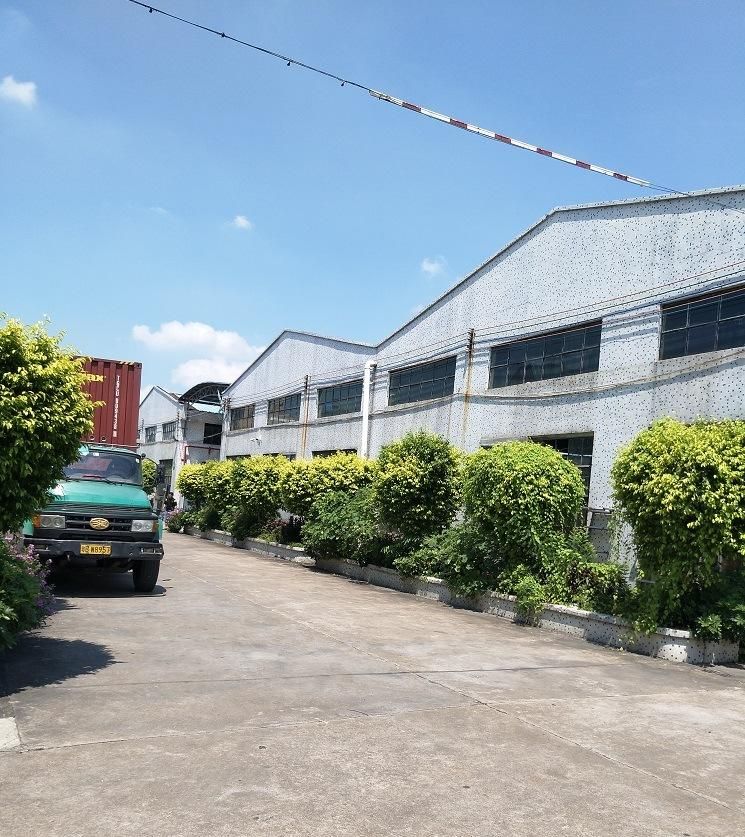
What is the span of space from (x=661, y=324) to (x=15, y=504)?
11.6 metres

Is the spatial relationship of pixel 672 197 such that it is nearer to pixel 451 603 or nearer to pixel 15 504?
pixel 451 603

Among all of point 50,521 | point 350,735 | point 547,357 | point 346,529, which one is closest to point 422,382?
point 547,357

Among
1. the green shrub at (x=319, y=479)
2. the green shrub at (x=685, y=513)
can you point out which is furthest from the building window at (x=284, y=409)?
the green shrub at (x=685, y=513)

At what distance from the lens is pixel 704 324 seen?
13266mm

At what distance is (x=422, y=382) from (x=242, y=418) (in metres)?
16.3

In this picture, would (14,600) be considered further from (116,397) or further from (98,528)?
(116,397)

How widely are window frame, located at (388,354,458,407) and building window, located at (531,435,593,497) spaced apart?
431 cm

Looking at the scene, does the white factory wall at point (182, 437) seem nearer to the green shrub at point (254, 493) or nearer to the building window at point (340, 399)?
the building window at point (340, 399)

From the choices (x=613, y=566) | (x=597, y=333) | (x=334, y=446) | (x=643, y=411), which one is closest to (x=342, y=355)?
(x=334, y=446)

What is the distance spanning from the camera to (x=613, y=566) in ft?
36.2

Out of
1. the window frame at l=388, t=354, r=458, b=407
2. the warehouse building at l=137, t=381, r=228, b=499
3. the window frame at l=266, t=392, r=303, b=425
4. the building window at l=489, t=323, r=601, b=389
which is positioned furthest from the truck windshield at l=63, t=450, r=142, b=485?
the warehouse building at l=137, t=381, r=228, b=499

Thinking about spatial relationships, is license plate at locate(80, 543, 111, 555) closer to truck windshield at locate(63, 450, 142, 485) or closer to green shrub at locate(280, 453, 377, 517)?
truck windshield at locate(63, 450, 142, 485)

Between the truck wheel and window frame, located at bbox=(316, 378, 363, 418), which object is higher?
window frame, located at bbox=(316, 378, 363, 418)

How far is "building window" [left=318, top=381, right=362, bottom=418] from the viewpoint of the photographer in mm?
25500
